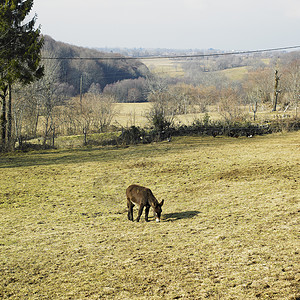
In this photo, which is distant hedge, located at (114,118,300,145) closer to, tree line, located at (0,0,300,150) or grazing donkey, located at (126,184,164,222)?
tree line, located at (0,0,300,150)

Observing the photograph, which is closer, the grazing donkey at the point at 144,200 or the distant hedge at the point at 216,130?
the grazing donkey at the point at 144,200

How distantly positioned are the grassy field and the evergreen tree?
8.81 m

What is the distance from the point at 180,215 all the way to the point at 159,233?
1.64m

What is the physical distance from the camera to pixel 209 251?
700 cm

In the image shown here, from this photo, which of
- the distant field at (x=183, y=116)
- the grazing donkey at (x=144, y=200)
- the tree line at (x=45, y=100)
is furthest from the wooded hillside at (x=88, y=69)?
the grazing donkey at (x=144, y=200)

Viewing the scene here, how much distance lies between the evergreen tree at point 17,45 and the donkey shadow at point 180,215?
17.4 meters

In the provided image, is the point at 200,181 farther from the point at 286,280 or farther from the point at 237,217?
the point at 286,280

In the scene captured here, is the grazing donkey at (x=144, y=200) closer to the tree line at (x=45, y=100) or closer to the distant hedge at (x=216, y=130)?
the tree line at (x=45, y=100)

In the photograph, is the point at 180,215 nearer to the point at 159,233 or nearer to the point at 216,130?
the point at 159,233

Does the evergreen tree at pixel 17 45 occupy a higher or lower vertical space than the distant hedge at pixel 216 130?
higher

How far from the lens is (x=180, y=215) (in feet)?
32.8

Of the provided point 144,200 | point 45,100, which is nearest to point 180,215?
point 144,200


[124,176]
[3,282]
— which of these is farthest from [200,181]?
[3,282]

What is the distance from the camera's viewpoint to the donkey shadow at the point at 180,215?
31.9ft
